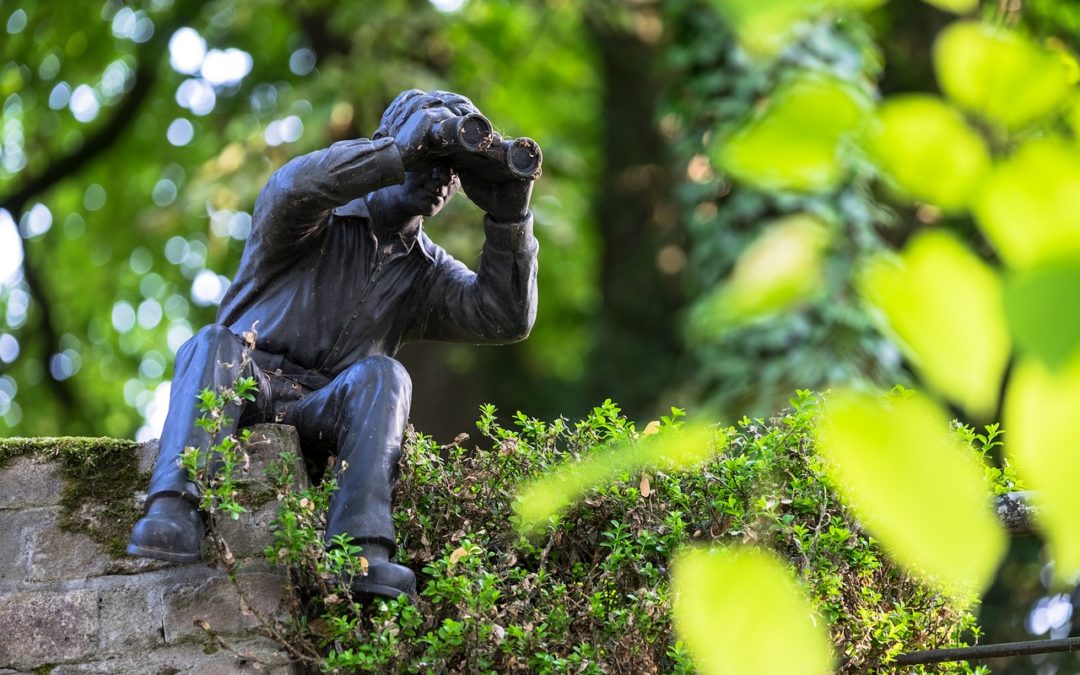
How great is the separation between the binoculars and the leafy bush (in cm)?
68

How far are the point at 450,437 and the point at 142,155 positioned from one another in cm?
498

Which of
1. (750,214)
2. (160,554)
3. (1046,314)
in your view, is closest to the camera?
(1046,314)

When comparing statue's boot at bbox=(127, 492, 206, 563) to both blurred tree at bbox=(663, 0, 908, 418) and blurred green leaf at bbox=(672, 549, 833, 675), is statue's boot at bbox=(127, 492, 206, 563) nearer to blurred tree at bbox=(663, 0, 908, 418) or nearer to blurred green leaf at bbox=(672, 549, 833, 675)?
blurred green leaf at bbox=(672, 549, 833, 675)

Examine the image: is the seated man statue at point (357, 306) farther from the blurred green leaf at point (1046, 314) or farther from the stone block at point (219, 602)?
the blurred green leaf at point (1046, 314)

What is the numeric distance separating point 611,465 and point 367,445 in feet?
3.76

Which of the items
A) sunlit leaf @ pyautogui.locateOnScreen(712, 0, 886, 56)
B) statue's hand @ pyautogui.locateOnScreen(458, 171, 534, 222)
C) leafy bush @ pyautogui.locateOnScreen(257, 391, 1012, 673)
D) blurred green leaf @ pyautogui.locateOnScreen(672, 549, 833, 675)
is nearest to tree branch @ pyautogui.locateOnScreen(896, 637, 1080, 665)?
leafy bush @ pyautogui.locateOnScreen(257, 391, 1012, 673)

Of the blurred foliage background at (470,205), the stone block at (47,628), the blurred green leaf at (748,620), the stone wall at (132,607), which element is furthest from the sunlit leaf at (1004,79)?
the blurred foliage background at (470,205)

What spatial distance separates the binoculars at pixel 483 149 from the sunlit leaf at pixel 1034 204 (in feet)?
8.62

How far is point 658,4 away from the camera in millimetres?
11391

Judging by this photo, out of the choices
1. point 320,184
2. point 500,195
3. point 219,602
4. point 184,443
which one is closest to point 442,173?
point 500,195

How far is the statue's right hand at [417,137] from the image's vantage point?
3586mm

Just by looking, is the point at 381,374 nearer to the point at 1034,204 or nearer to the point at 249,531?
the point at 249,531

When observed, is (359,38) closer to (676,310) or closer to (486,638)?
(676,310)

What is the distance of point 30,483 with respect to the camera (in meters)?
3.61
